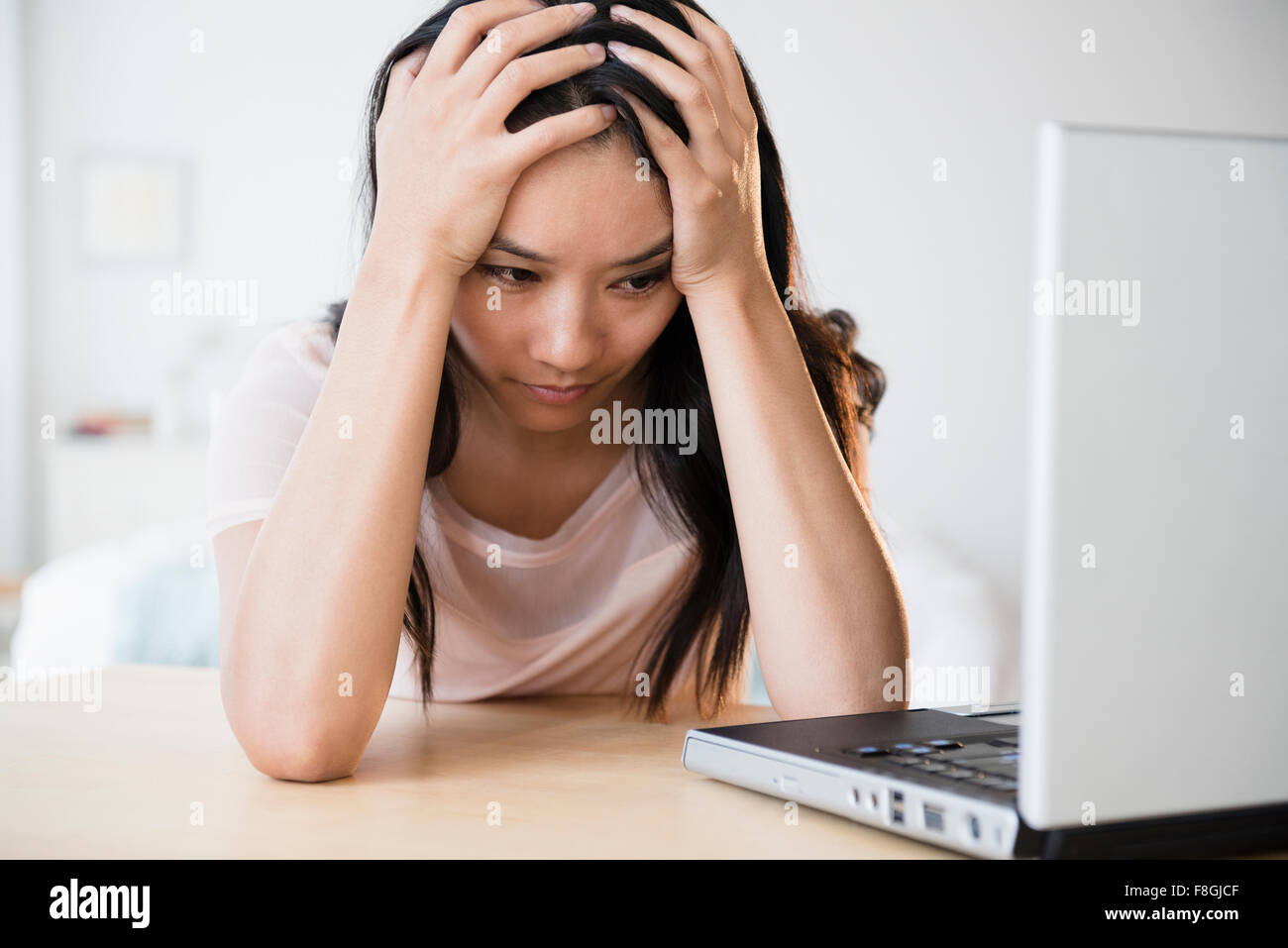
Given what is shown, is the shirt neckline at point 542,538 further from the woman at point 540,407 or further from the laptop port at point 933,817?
the laptop port at point 933,817

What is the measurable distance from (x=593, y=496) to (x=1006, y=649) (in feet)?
3.78

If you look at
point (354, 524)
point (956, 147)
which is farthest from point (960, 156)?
point (354, 524)

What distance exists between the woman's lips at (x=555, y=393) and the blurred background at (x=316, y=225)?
1.19 ft

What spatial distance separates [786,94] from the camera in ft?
11.0

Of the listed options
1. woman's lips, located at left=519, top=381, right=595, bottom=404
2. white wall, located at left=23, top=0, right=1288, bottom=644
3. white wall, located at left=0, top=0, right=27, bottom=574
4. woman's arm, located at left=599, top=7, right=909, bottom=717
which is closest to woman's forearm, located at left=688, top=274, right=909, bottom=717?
woman's arm, located at left=599, top=7, right=909, bottom=717

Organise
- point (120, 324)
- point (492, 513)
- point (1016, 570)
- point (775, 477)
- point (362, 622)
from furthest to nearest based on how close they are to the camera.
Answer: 1. point (120, 324)
2. point (1016, 570)
3. point (492, 513)
4. point (775, 477)
5. point (362, 622)

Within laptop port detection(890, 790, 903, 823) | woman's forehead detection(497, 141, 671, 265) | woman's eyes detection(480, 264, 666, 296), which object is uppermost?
woman's forehead detection(497, 141, 671, 265)

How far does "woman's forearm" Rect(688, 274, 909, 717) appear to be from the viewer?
35.0 inches

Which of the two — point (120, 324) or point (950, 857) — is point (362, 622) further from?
point (120, 324)

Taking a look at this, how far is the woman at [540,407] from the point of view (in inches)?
30.7

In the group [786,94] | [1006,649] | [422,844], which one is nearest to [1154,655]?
[422,844]

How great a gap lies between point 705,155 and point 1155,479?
503 millimetres

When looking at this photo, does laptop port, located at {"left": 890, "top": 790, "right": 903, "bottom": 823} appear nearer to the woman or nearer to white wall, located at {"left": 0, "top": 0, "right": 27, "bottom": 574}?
the woman

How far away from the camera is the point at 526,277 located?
881mm
